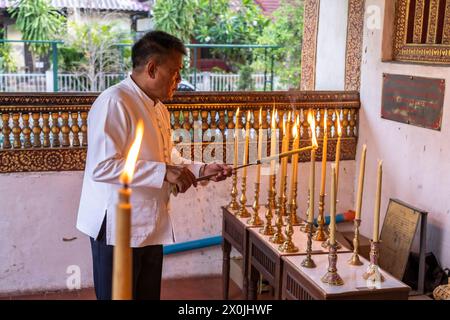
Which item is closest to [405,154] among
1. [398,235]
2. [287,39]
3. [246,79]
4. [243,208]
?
[398,235]

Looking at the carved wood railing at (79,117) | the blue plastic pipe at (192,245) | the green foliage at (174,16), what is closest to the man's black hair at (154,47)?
the carved wood railing at (79,117)

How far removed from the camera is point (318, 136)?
430 cm

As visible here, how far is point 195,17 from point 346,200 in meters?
6.96

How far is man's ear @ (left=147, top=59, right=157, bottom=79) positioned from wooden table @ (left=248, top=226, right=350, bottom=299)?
3.09 ft

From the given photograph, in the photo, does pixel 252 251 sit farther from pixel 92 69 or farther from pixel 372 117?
pixel 92 69

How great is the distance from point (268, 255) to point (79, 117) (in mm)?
1724

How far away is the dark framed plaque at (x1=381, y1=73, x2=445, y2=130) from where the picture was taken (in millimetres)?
3381

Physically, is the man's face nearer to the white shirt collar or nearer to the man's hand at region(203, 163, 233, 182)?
the white shirt collar

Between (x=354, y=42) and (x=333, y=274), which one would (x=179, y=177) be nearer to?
(x=333, y=274)

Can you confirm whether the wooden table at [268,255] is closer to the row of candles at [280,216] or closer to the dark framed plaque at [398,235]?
the row of candles at [280,216]

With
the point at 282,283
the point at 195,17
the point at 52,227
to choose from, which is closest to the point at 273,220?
the point at 282,283

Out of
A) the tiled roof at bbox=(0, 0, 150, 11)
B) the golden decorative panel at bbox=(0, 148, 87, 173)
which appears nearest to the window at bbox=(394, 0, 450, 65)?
the golden decorative panel at bbox=(0, 148, 87, 173)

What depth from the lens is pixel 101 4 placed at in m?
10.1

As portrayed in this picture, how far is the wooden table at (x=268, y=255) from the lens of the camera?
2.59 metres
